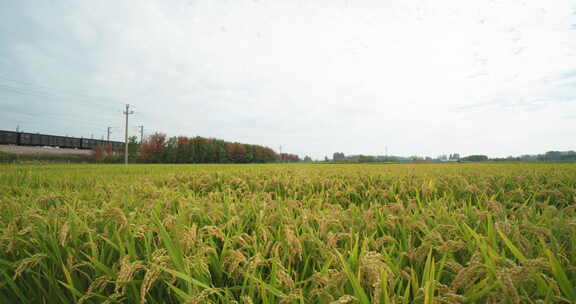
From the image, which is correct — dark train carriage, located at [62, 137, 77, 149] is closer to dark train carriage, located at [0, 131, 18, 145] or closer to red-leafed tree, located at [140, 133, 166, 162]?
dark train carriage, located at [0, 131, 18, 145]

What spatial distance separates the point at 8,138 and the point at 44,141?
20.0 feet

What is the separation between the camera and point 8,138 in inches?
1804

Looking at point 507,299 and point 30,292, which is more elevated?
point 507,299

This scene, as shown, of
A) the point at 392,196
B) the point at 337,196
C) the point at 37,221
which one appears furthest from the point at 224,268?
the point at 392,196

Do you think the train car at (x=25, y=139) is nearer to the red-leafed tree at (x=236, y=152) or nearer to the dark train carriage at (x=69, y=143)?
the dark train carriage at (x=69, y=143)

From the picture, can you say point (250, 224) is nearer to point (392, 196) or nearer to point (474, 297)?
point (474, 297)

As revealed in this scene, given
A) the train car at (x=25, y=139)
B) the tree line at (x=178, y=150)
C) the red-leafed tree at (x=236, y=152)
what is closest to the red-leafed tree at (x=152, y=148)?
the tree line at (x=178, y=150)

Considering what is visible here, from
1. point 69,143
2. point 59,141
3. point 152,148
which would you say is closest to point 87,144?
point 69,143

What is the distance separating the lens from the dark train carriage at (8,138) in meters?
44.9

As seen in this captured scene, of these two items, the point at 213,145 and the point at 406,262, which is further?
the point at 213,145

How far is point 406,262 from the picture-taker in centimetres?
140

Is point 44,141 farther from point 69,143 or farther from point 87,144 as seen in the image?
point 87,144

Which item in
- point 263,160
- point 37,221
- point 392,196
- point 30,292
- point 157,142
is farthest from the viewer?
point 263,160

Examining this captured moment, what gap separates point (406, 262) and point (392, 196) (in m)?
2.30
